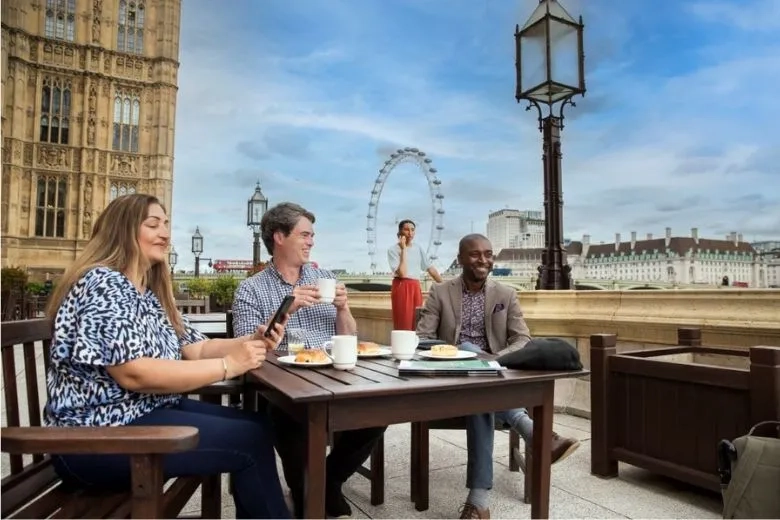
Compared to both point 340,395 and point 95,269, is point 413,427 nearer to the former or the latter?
point 340,395

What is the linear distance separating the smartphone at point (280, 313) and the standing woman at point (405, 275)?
12.8 feet

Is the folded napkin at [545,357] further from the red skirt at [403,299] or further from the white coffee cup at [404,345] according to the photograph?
the red skirt at [403,299]

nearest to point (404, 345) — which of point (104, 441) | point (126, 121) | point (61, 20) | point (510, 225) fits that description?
point (104, 441)

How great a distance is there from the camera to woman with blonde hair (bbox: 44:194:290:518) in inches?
58.2

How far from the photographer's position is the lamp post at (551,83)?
4.85m

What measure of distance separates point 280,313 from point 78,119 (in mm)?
35167

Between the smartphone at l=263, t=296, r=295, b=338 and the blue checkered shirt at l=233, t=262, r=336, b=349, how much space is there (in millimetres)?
740

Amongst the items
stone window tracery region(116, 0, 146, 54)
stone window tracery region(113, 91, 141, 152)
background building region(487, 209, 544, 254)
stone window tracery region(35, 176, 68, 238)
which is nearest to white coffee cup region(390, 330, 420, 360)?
background building region(487, 209, 544, 254)

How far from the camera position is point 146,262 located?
1769 mm

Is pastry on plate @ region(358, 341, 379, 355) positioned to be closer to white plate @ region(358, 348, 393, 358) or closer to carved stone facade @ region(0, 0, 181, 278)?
white plate @ region(358, 348, 393, 358)

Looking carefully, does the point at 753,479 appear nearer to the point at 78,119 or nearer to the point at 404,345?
the point at 404,345

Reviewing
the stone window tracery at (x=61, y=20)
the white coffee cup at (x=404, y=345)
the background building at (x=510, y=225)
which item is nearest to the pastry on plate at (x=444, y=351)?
the white coffee cup at (x=404, y=345)

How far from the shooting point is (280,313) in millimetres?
1744

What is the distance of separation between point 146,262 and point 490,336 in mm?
1730
